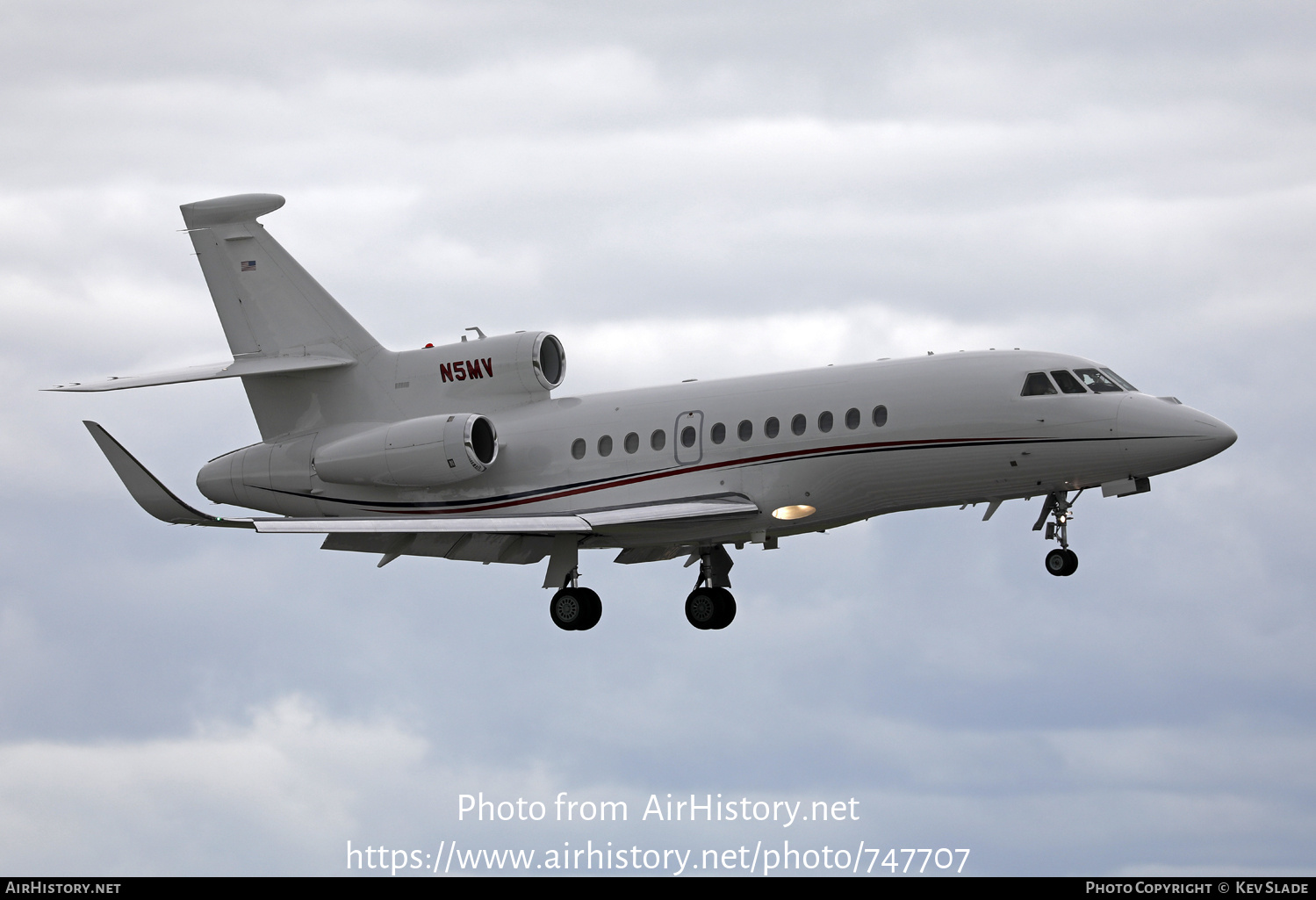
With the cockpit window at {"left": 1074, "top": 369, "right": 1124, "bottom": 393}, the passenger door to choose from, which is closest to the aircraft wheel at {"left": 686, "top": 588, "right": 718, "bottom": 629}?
the passenger door

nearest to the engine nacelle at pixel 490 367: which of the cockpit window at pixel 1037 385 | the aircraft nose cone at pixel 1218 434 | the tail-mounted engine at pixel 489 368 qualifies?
the tail-mounted engine at pixel 489 368

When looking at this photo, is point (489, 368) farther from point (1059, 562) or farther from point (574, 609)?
point (1059, 562)

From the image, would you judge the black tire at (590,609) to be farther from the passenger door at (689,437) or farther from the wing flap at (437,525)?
the passenger door at (689,437)

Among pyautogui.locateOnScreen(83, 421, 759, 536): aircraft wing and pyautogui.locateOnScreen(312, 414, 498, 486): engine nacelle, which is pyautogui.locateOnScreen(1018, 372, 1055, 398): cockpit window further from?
pyautogui.locateOnScreen(312, 414, 498, 486): engine nacelle

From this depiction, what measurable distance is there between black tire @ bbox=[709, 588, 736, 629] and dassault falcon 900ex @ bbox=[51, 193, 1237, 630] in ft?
0.13

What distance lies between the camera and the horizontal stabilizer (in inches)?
1379

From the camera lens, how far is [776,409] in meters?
31.2

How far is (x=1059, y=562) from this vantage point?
1158 inches

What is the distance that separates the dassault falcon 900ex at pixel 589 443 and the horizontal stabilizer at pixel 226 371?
0.06 meters

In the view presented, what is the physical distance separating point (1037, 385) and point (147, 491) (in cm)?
1597

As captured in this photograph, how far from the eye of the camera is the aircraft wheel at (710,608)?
33.6 m

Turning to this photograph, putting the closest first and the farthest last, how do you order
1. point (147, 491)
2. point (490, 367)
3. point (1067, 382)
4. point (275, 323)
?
point (147, 491), point (1067, 382), point (490, 367), point (275, 323)

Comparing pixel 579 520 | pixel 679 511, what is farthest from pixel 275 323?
pixel 679 511

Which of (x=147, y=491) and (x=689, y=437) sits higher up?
(x=689, y=437)
